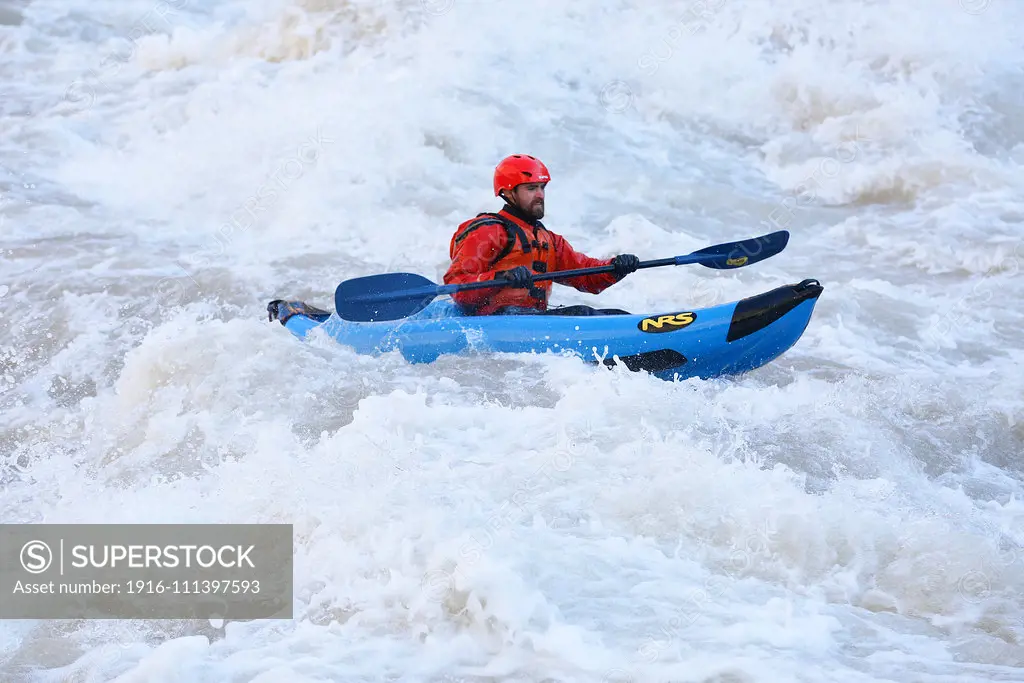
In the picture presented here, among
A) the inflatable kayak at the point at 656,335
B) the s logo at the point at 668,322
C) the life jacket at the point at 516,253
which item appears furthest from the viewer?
the life jacket at the point at 516,253

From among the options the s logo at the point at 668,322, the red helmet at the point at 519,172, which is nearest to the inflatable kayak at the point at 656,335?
the s logo at the point at 668,322

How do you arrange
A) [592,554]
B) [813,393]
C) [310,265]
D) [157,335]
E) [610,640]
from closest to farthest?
[610,640] → [592,554] → [813,393] → [157,335] → [310,265]

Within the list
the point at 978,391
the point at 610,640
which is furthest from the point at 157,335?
the point at 978,391

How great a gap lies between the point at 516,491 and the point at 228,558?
3.17 ft

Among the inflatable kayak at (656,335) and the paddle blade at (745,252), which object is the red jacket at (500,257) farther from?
the paddle blade at (745,252)

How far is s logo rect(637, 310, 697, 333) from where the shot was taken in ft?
16.0

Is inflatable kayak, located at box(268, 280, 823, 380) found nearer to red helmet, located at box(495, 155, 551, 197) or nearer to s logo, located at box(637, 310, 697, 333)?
s logo, located at box(637, 310, 697, 333)

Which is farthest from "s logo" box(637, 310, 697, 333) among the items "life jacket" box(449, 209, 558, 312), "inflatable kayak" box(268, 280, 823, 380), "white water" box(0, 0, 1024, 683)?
"life jacket" box(449, 209, 558, 312)

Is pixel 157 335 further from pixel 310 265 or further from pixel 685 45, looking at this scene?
pixel 685 45

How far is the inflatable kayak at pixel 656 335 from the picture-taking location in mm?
4750

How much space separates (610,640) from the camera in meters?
3.00

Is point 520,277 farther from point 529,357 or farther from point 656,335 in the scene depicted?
point 656,335

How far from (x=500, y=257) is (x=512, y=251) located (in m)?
0.07

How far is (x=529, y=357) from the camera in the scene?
505 cm
